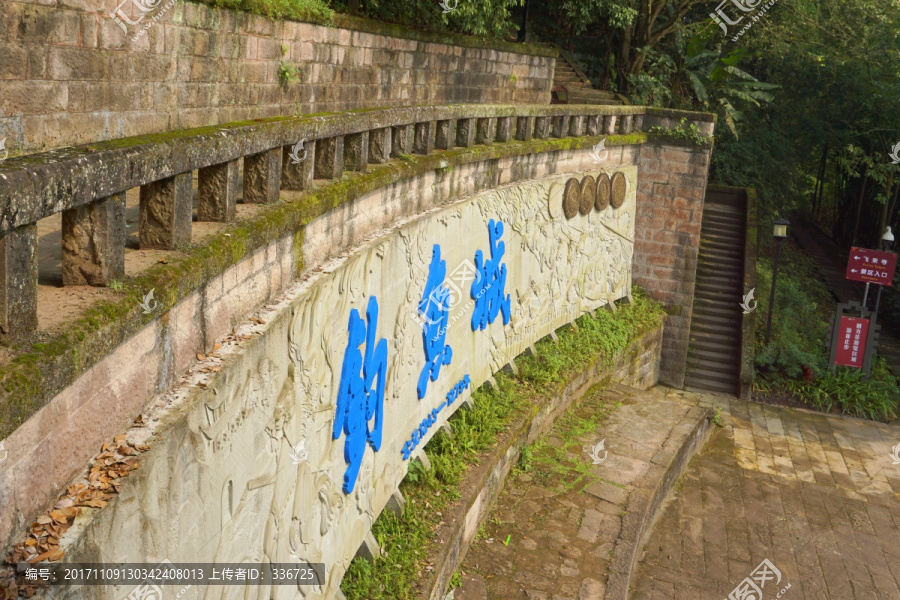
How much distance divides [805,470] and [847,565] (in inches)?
106

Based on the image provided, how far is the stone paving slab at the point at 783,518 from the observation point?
8664 millimetres

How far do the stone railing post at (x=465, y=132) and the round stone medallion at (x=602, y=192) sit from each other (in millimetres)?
4606

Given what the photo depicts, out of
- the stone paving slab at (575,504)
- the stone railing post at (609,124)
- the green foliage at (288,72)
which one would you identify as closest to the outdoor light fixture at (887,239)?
the stone railing post at (609,124)

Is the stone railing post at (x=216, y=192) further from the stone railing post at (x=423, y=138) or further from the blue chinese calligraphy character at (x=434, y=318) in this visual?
the stone railing post at (x=423, y=138)

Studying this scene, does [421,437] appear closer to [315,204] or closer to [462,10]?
[315,204]

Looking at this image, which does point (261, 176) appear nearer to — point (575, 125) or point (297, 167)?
point (297, 167)

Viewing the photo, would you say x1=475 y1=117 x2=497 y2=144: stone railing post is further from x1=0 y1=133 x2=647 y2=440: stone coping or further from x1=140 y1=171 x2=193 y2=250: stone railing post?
x1=140 y1=171 x2=193 y2=250: stone railing post

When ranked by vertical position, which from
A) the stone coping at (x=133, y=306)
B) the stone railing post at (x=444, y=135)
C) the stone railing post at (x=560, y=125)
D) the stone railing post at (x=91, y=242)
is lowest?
the stone coping at (x=133, y=306)

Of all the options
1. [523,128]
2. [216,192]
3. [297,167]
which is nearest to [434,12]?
[523,128]

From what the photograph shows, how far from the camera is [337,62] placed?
9555 mm

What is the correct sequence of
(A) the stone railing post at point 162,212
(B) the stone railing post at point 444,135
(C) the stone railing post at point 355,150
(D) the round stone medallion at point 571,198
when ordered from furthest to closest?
(D) the round stone medallion at point 571,198, (B) the stone railing post at point 444,135, (C) the stone railing post at point 355,150, (A) the stone railing post at point 162,212

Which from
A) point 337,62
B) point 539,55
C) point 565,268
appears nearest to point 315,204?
point 337,62

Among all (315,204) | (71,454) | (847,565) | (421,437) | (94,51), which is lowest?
(847,565)

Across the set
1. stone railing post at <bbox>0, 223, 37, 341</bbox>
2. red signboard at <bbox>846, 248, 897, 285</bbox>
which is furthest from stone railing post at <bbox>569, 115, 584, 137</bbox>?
stone railing post at <bbox>0, 223, 37, 341</bbox>
